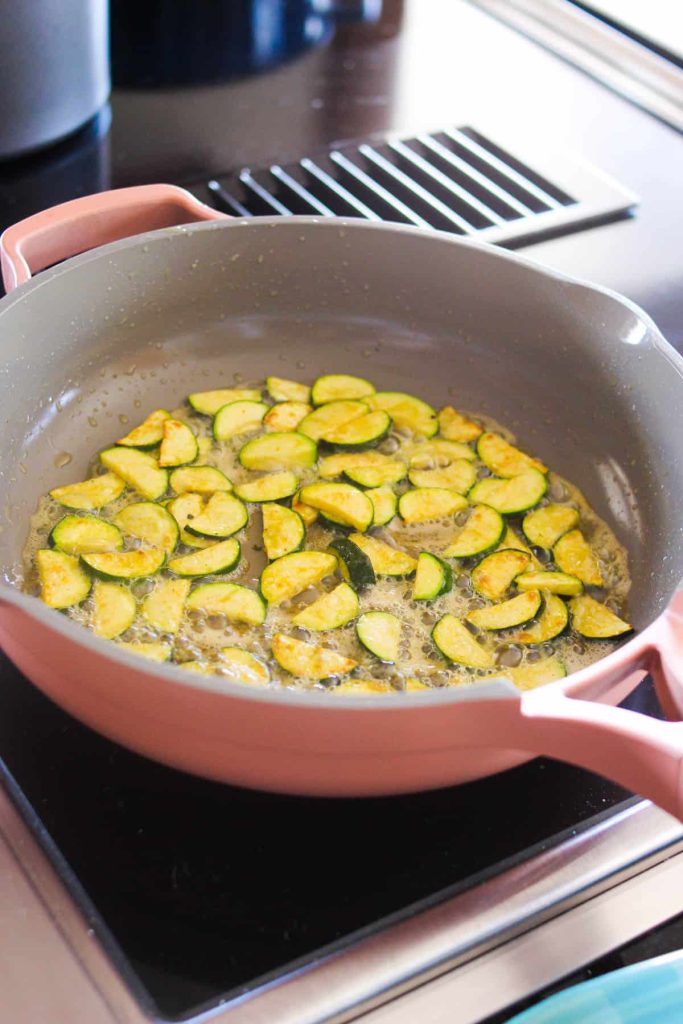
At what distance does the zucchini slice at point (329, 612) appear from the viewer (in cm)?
97

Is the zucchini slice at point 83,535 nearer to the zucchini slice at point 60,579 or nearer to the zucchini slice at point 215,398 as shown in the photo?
the zucchini slice at point 60,579

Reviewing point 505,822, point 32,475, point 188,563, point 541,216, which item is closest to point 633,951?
point 505,822

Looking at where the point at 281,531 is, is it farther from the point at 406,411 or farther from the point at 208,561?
the point at 406,411

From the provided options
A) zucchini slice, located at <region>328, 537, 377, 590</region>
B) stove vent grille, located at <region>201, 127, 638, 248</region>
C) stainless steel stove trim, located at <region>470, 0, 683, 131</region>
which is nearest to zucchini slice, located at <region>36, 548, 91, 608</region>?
zucchini slice, located at <region>328, 537, 377, 590</region>

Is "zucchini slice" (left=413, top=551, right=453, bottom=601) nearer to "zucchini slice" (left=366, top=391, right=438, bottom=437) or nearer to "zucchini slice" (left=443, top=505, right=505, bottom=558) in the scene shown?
"zucchini slice" (left=443, top=505, right=505, bottom=558)

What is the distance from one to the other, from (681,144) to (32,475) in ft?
3.78

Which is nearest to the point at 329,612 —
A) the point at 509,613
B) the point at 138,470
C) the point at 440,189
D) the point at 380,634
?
the point at 380,634

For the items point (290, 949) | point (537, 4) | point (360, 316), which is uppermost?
point (537, 4)

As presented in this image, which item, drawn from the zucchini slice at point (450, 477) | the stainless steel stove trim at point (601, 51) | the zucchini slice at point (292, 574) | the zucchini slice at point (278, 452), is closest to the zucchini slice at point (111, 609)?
the zucchini slice at point (292, 574)

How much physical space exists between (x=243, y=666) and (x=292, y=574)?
124 millimetres

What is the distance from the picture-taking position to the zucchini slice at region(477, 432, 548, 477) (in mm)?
1159

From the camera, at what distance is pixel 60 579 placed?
98 centimetres

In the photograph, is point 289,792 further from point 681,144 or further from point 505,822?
point 681,144

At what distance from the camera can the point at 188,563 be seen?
40.4 inches
